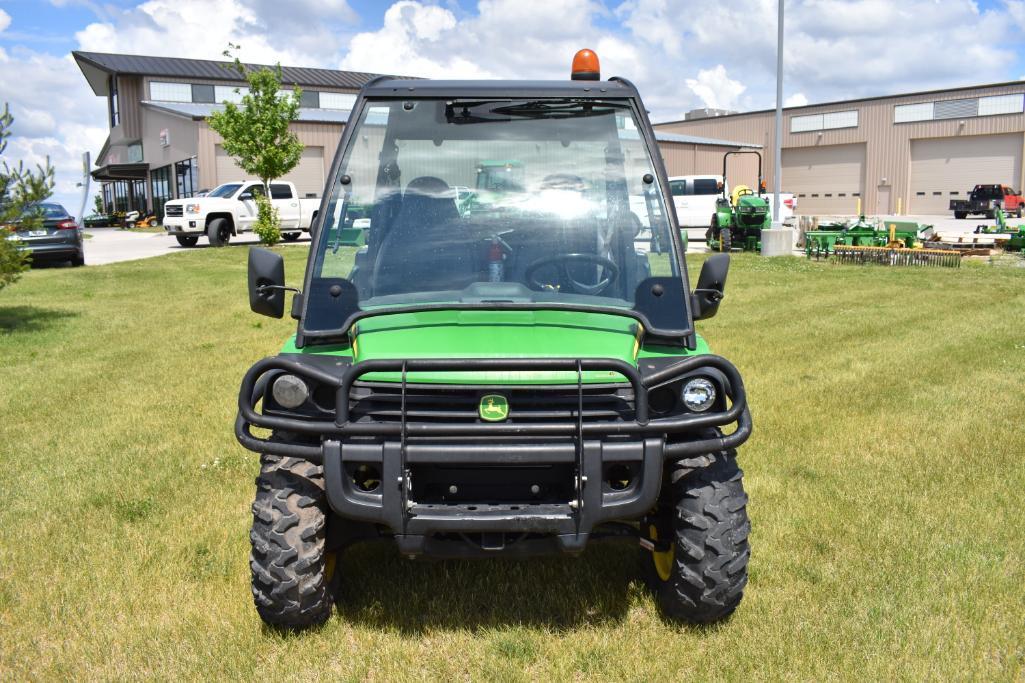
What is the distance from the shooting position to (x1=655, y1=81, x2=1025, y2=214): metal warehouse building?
48.0 metres

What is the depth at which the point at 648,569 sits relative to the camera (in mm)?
4090

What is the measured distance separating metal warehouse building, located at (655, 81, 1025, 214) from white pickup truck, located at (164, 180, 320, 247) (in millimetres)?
29556

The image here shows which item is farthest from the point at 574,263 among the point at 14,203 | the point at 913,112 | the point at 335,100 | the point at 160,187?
the point at 335,100

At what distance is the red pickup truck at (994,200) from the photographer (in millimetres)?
43125

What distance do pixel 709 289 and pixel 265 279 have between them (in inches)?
72.6

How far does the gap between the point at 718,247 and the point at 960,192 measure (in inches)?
1239

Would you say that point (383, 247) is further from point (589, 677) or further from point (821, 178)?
point (821, 178)

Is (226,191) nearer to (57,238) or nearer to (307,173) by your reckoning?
(57,238)

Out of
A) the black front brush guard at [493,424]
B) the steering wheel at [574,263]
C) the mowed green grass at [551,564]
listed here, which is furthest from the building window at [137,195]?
the black front brush guard at [493,424]

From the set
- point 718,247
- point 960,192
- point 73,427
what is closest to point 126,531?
point 73,427

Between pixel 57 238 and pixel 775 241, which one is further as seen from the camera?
pixel 775 241

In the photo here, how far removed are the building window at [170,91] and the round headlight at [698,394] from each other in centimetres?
5839

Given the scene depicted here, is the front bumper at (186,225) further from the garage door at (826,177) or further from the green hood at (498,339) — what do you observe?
the garage door at (826,177)

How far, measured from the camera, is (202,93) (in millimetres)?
56781
